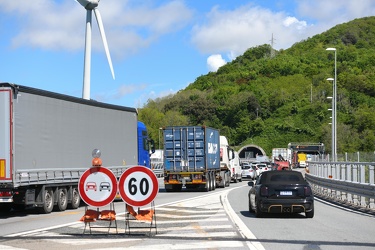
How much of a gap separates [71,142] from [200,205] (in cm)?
515

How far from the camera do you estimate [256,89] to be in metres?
138

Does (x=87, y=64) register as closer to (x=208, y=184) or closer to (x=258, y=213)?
(x=208, y=184)

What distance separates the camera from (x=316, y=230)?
15.0m

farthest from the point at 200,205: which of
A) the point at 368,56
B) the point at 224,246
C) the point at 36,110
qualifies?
the point at 368,56

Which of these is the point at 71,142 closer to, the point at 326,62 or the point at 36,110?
the point at 36,110

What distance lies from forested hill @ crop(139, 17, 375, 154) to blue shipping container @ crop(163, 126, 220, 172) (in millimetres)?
49157

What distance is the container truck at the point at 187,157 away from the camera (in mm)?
35938

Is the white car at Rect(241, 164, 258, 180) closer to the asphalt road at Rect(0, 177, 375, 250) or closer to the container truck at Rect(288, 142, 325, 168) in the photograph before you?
the container truck at Rect(288, 142, 325, 168)

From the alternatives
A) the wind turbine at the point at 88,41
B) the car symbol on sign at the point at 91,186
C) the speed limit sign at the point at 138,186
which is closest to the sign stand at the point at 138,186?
the speed limit sign at the point at 138,186

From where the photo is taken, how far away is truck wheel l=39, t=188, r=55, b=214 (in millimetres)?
20973

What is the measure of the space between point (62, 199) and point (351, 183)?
397 inches

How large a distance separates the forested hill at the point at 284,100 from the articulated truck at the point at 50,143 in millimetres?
60076

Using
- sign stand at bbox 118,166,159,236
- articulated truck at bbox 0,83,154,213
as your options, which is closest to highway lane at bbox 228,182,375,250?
sign stand at bbox 118,166,159,236

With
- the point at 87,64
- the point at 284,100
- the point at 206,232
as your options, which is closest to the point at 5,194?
the point at 206,232
